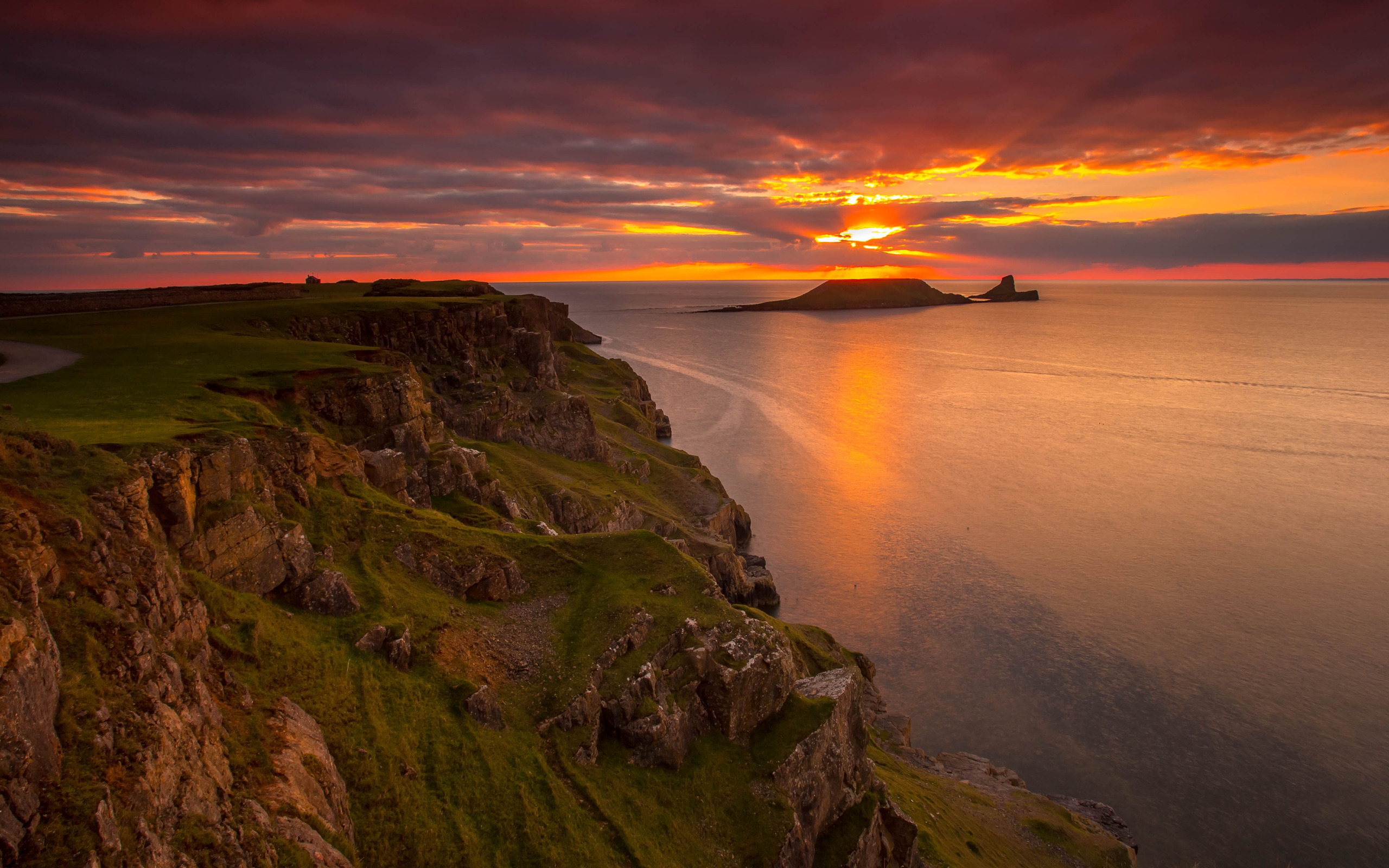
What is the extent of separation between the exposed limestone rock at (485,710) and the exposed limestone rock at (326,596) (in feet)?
19.6

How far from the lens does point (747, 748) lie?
31.1 meters

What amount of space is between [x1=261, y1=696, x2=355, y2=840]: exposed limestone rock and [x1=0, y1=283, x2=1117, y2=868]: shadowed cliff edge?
4.0 inches

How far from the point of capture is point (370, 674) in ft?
82.2

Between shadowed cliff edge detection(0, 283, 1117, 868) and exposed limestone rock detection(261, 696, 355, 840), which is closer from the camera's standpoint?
shadowed cliff edge detection(0, 283, 1117, 868)

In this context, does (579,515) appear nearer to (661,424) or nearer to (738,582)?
(738,582)

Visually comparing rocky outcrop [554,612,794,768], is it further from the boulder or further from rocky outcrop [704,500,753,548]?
rocky outcrop [704,500,753,548]

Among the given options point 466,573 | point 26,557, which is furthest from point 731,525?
point 26,557

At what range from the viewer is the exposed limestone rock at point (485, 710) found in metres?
26.3

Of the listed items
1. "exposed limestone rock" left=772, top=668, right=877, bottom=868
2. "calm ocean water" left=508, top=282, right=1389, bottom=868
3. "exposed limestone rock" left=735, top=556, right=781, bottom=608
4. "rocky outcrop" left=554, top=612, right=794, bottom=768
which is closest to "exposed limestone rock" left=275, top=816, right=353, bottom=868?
"rocky outcrop" left=554, top=612, right=794, bottom=768

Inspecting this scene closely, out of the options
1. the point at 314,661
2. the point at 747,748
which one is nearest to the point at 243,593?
the point at 314,661

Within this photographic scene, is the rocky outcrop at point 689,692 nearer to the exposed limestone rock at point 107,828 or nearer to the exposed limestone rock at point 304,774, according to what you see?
the exposed limestone rock at point 304,774

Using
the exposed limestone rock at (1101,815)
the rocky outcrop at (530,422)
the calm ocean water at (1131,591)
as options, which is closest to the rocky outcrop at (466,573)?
the calm ocean water at (1131,591)

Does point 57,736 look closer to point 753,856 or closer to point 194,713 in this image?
point 194,713

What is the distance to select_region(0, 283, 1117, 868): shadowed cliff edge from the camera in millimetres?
15180
